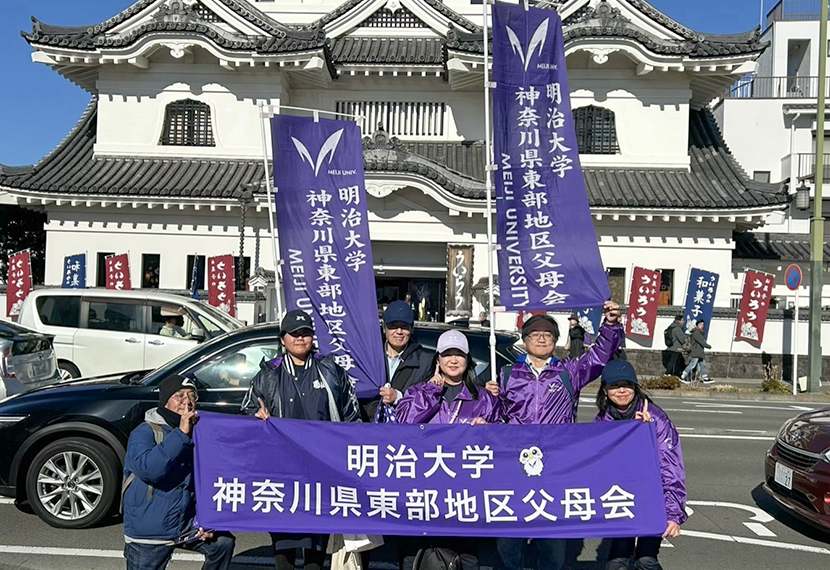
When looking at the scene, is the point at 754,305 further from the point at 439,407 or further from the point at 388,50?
the point at 439,407

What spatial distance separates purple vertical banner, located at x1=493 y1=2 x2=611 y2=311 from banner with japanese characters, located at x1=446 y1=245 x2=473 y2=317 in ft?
43.9

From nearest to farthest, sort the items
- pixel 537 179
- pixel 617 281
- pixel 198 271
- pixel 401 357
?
pixel 537 179, pixel 401 357, pixel 617 281, pixel 198 271

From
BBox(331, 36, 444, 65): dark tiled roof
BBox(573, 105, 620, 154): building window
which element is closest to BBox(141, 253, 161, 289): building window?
BBox(331, 36, 444, 65): dark tiled roof

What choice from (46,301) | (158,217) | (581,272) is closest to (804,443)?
(581,272)

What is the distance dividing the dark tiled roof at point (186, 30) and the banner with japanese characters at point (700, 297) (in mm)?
11371

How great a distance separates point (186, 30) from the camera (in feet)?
61.9

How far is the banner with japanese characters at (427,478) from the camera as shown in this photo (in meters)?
4.11

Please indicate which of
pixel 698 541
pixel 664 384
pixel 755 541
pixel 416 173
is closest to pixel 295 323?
pixel 698 541

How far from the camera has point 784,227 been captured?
24.4m

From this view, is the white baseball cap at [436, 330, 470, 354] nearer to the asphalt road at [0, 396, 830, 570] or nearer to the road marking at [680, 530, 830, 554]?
the asphalt road at [0, 396, 830, 570]

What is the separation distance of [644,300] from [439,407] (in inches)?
605

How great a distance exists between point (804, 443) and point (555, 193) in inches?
132

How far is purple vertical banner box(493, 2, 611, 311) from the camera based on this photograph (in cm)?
496

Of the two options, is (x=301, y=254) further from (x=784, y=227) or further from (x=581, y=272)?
(x=784, y=227)
